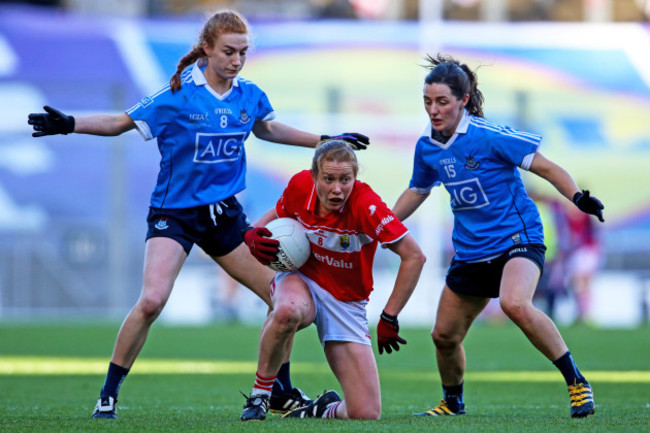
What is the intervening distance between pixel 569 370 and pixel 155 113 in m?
2.70

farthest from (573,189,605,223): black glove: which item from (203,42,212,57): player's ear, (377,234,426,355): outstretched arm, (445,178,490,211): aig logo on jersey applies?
(203,42,212,57): player's ear

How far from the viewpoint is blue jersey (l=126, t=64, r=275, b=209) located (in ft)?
20.4

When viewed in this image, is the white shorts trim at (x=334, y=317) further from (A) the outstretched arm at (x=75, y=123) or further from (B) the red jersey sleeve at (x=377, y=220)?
(A) the outstretched arm at (x=75, y=123)

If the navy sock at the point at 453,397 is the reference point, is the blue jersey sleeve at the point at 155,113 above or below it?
above

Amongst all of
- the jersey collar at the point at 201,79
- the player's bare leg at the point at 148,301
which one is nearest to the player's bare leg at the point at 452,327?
the player's bare leg at the point at 148,301

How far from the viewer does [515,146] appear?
6043mm

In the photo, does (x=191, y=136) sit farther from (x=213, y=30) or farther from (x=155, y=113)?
(x=213, y=30)

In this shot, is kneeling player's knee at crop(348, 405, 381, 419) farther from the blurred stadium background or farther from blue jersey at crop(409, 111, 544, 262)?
the blurred stadium background

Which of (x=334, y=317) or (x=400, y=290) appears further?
(x=334, y=317)

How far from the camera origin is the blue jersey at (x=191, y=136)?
20.4ft

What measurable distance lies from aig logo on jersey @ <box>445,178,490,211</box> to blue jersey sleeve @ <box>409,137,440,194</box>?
0.57ft

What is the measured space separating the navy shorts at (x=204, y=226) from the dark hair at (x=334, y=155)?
0.81 m

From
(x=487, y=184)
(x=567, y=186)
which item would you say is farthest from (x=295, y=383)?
(x=567, y=186)

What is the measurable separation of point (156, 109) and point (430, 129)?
157 centimetres
